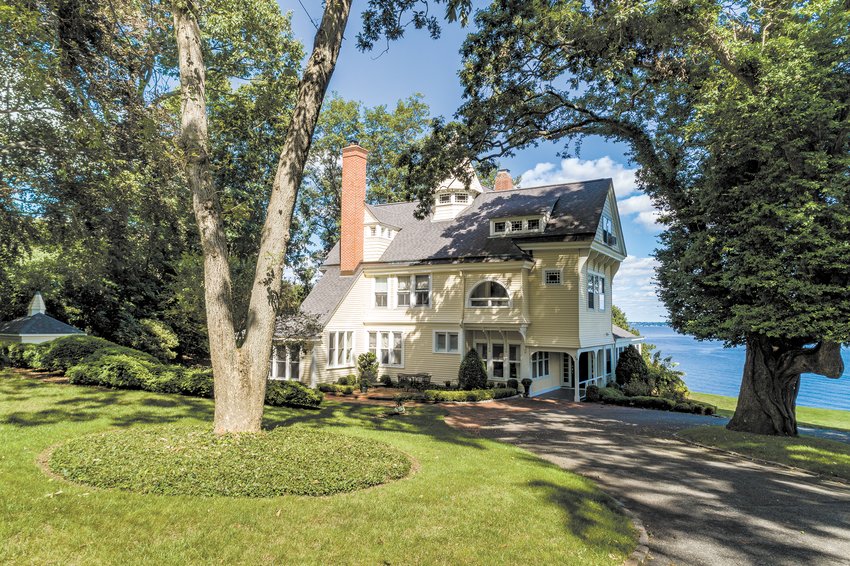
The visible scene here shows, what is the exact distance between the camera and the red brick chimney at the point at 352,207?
1017 inches

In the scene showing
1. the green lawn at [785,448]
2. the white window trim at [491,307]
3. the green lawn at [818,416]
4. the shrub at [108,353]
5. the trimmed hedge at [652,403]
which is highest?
the white window trim at [491,307]

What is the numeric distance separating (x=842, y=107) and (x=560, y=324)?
42.4ft

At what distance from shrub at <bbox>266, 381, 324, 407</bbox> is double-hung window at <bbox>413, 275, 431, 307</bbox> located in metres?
11.0

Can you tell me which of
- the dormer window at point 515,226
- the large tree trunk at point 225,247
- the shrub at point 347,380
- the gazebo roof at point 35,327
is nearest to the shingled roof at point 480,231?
the dormer window at point 515,226

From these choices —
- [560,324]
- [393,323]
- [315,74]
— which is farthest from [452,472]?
[393,323]

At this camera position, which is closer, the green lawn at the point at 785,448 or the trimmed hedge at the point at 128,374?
the green lawn at the point at 785,448

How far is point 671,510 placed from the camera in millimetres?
7312

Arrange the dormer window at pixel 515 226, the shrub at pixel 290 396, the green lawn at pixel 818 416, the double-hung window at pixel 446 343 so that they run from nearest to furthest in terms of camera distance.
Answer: the shrub at pixel 290 396 < the dormer window at pixel 515 226 < the double-hung window at pixel 446 343 < the green lawn at pixel 818 416

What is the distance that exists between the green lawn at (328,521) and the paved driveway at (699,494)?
84cm

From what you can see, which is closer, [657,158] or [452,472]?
[452,472]

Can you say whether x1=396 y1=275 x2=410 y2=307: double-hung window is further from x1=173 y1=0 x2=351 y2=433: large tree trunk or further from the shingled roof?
x1=173 y1=0 x2=351 y2=433: large tree trunk

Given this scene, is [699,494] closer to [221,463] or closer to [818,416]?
[221,463]

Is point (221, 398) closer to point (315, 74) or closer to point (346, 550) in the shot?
point (346, 550)

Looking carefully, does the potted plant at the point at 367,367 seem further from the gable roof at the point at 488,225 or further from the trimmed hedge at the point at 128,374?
the trimmed hedge at the point at 128,374
